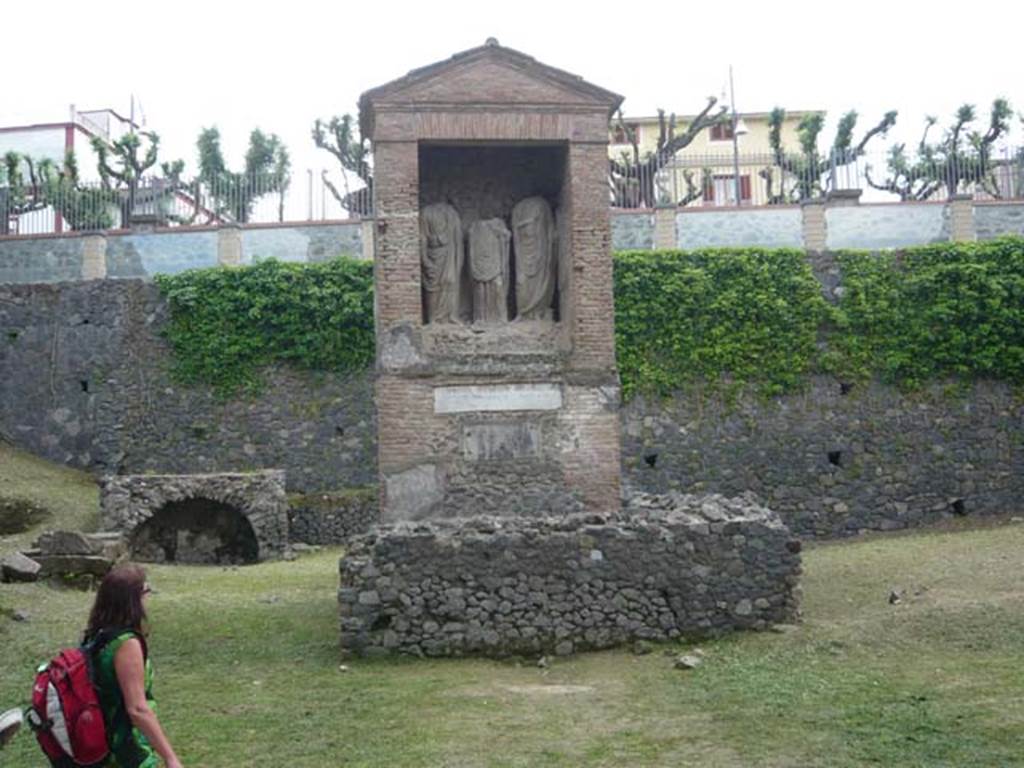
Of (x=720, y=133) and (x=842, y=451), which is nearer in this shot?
(x=842, y=451)

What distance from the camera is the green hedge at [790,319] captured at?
19.4m

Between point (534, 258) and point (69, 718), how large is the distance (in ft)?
27.6

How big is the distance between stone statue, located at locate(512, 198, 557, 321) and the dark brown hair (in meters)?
7.80

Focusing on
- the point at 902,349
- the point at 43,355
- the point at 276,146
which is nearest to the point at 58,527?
the point at 43,355

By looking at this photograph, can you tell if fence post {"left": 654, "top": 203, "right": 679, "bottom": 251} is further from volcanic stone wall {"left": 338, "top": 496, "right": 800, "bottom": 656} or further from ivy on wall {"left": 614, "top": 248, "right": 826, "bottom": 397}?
volcanic stone wall {"left": 338, "top": 496, "right": 800, "bottom": 656}

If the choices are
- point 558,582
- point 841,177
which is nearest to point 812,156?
point 841,177

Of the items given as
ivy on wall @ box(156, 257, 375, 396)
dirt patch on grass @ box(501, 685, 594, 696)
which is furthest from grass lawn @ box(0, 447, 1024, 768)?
ivy on wall @ box(156, 257, 375, 396)

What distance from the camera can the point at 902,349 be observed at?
1952 cm

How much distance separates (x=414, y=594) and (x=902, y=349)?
13.5 meters

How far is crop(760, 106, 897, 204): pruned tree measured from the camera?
23922 mm

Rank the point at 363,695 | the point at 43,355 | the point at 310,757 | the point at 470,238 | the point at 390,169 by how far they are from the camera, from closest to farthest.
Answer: the point at 310,757
the point at 363,695
the point at 390,169
the point at 470,238
the point at 43,355

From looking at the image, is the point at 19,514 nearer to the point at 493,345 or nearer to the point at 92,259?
the point at 92,259

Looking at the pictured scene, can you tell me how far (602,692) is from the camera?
24.5ft

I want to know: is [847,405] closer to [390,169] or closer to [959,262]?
[959,262]
